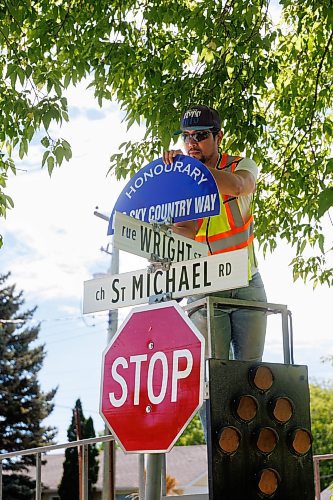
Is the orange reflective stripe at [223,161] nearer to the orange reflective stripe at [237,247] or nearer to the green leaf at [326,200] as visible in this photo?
the orange reflective stripe at [237,247]

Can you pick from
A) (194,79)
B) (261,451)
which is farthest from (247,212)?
(194,79)

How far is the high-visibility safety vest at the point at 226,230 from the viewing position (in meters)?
4.60

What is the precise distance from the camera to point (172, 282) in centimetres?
365

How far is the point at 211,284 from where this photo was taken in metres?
3.53

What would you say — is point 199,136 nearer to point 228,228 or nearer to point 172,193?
point 228,228

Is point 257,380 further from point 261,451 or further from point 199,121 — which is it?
point 199,121

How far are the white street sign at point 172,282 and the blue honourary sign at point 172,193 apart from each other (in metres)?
0.29

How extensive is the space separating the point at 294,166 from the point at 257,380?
21.9 ft

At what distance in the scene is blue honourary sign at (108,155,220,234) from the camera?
4.01 metres

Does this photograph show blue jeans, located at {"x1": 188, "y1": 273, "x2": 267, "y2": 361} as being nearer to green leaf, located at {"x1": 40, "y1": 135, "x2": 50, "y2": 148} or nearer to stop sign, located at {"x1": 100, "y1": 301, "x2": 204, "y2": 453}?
stop sign, located at {"x1": 100, "y1": 301, "x2": 204, "y2": 453}

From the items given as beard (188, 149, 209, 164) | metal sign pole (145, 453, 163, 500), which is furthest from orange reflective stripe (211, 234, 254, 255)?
metal sign pole (145, 453, 163, 500)

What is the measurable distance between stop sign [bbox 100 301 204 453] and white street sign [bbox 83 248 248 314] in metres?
0.10

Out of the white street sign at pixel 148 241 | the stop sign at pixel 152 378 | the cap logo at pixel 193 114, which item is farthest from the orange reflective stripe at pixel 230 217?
the stop sign at pixel 152 378

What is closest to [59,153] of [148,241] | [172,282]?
[148,241]
